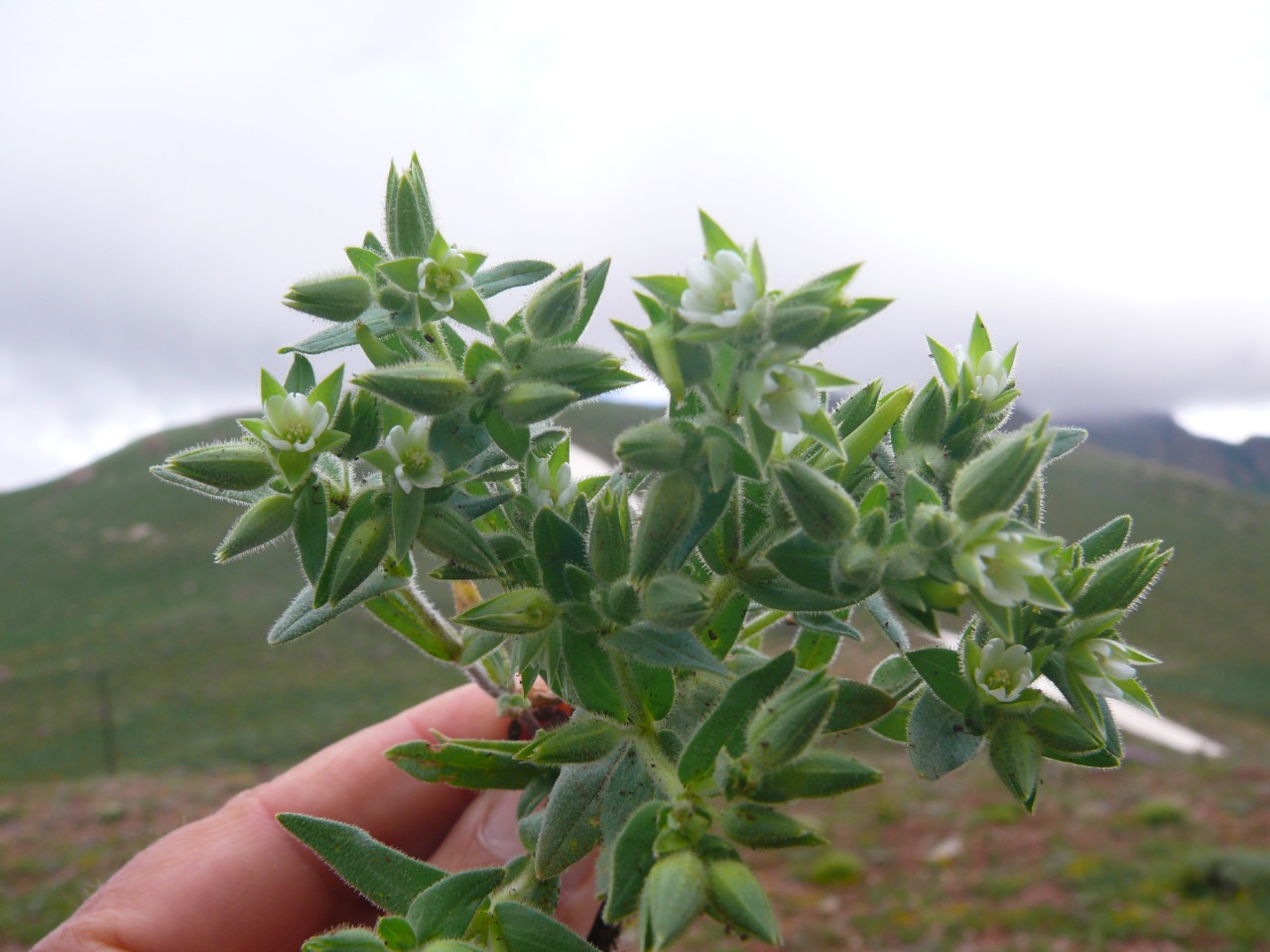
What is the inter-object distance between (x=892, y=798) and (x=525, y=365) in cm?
2557

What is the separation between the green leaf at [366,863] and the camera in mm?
2102

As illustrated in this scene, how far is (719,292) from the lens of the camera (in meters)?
1.63

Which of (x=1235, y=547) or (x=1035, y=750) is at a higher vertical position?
(x=1035, y=750)

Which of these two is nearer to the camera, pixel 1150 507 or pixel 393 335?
pixel 393 335

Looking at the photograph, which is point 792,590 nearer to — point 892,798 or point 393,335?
point 393,335

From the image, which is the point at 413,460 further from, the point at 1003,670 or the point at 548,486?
the point at 1003,670

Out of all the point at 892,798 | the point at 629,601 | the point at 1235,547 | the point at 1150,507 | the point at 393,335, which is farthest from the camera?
the point at 1150,507

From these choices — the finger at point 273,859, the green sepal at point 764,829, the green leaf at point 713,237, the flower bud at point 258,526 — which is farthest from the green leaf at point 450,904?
the finger at point 273,859

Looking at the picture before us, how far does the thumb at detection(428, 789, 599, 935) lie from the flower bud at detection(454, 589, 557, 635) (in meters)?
1.24

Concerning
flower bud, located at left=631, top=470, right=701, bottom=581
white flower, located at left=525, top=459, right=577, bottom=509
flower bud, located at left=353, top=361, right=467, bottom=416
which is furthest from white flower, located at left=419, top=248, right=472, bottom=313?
flower bud, located at left=631, top=470, right=701, bottom=581

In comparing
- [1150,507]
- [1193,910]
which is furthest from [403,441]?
[1150,507]

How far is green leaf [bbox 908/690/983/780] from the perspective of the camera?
1870 mm

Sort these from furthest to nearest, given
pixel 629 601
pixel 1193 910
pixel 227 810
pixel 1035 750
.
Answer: pixel 1193 910, pixel 227 810, pixel 1035 750, pixel 629 601

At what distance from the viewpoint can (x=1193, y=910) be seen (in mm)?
15133
